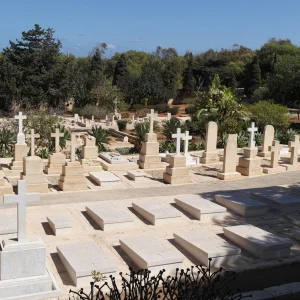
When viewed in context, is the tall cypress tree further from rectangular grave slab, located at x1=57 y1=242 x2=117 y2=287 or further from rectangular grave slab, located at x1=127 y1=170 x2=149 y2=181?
rectangular grave slab, located at x1=57 y1=242 x2=117 y2=287

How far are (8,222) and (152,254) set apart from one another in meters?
3.10

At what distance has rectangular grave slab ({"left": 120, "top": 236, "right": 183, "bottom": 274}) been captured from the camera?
6.87 metres

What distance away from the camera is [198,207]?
32.6 ft

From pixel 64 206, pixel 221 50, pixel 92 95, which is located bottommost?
pixel 64 206

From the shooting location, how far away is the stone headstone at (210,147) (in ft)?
54.7

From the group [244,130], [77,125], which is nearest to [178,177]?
[244,130]

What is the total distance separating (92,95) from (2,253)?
4141 cm

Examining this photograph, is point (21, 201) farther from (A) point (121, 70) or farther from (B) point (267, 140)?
(A) point (121, 70)

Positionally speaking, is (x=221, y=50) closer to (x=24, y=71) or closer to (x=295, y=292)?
(x=24, y=71)

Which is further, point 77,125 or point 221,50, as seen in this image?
point 221,50

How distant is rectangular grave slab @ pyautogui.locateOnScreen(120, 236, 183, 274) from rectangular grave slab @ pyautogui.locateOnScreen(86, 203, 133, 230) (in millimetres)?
1163

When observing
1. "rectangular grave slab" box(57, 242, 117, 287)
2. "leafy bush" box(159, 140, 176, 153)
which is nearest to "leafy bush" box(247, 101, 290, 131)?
"leafy bush" box(159, 140, 176, 153)

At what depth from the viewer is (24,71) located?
4384 centimetres

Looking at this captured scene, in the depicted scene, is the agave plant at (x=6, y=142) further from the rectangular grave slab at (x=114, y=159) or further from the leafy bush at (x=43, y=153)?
the rectangular grave slab at (x=114, y=159)
